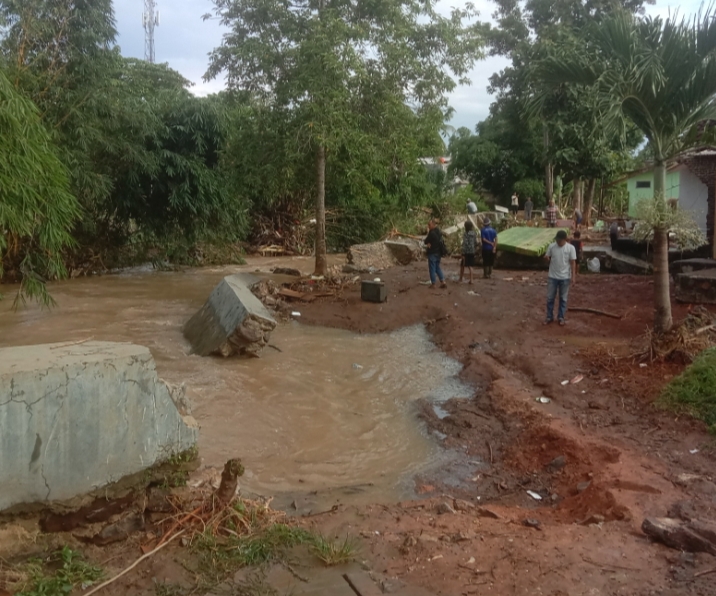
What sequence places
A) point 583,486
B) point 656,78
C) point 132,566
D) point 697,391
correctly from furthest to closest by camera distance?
point 656,78 → point 697,391 → point 583,486 → point 132,566

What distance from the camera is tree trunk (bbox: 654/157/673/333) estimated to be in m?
8.82

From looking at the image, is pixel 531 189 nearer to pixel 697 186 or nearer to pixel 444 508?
pixel 697 186

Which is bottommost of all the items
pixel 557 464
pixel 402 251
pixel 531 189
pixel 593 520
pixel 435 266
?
pixel 557 464

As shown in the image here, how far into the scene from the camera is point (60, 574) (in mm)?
3645

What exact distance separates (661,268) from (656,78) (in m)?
2.49

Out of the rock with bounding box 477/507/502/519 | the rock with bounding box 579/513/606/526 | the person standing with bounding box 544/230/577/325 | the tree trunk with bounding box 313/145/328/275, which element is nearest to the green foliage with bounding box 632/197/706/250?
the person standing with bounding box 544/230/577/325

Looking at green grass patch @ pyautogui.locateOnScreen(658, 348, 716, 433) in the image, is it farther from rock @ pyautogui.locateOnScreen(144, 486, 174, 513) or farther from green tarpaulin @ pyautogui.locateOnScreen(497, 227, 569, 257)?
green tarpaulin @ pyautogui.locateOnScreen(497, 227, 569, 257)

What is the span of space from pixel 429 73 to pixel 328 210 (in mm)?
9081

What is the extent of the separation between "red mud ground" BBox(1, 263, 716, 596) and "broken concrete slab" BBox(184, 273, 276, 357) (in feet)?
9.44

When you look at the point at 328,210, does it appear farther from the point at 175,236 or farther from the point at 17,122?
the point at 17,122

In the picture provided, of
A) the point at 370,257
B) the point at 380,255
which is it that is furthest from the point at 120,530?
the point at 380,255

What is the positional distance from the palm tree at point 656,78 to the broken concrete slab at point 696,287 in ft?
9.52

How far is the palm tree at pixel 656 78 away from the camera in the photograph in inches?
325

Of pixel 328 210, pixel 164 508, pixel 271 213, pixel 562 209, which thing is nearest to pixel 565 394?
pixel 164 508
